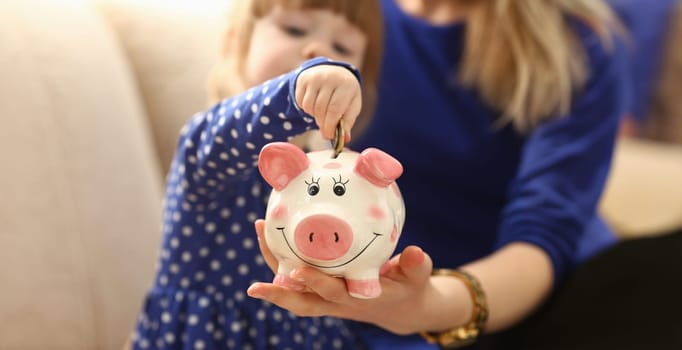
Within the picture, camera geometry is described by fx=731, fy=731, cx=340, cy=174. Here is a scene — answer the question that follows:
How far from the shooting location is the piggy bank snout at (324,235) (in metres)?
0.38

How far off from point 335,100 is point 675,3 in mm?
1879

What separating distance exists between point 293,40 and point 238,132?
11 centimetres

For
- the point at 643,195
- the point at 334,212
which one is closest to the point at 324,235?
the point at 334,212

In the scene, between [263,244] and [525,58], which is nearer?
[263,244]

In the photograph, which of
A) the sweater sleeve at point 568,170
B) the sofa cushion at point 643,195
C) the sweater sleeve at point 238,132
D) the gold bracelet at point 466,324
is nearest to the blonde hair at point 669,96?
the sofa cushion at point 643,195

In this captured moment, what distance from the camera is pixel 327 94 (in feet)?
1.34

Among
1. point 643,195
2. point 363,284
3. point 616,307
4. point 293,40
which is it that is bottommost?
point 643,195

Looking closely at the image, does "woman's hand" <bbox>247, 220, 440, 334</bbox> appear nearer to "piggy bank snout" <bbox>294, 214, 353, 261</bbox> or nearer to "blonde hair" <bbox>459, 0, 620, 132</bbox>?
"piggy bank snout" <bbox>294, 214, 353, 261</bbox>

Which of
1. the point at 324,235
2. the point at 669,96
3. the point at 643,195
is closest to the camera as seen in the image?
the point at 324,235

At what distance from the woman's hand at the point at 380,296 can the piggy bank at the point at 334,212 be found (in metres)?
0.01

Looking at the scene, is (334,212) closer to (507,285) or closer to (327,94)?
(327,94)

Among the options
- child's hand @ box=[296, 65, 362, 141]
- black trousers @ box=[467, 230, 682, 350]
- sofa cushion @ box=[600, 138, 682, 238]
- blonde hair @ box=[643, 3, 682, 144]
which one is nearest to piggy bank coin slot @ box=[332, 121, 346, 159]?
child's hand @ box=[296, 65, 362, 141]

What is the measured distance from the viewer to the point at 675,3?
6.54 feet

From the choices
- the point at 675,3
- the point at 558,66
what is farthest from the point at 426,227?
the point at 675,3
